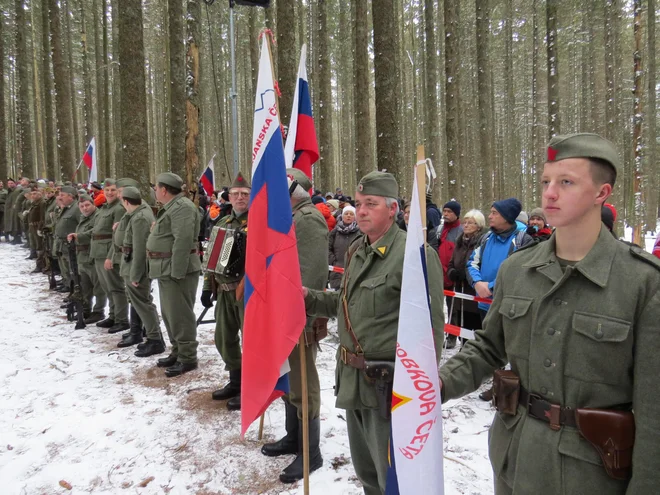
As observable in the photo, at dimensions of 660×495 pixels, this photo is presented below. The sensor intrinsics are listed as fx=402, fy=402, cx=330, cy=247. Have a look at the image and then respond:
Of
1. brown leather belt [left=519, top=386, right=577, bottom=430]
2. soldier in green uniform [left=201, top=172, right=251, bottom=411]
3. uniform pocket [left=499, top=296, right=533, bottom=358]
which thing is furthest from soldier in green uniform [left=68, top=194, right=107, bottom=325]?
brown leather belt [left=519, top=386, right=577, bottom=430]

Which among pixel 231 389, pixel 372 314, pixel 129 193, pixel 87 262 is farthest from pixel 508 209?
pixel 87 262

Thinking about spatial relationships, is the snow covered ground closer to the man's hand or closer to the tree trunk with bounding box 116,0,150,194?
the man's hand

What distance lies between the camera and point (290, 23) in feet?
30.4

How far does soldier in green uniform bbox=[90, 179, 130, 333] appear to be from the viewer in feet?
22.1

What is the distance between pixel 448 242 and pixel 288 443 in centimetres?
397

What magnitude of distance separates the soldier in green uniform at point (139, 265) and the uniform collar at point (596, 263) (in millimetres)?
5309

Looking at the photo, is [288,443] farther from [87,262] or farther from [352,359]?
[87,262]

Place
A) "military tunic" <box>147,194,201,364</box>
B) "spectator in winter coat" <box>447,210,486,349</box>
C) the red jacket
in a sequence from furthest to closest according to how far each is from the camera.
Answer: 1. the red jacket
2. "spectator in winter coat" <box>447,210,486,349</box>
3. "military tunic" <box>147,194,201,364</box>

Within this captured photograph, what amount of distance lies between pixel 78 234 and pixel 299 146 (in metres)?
5.12

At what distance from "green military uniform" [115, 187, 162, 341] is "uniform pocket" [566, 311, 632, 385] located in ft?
17.9

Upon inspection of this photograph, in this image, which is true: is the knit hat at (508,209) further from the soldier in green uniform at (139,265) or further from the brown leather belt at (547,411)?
the soldier in green uniform at (139,265)

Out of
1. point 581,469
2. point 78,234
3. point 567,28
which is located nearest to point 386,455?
point 581,469

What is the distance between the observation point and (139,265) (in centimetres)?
560

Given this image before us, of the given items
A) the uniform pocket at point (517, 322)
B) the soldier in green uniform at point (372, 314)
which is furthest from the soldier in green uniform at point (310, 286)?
the uniform pocket at point (517, 322)
